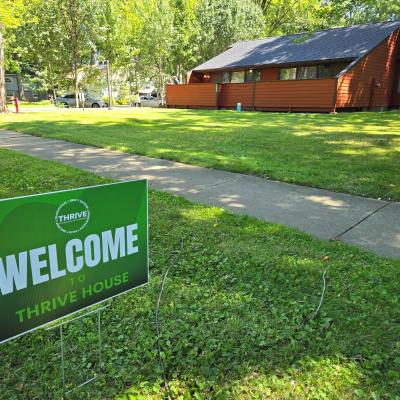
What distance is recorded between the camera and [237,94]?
2581cm

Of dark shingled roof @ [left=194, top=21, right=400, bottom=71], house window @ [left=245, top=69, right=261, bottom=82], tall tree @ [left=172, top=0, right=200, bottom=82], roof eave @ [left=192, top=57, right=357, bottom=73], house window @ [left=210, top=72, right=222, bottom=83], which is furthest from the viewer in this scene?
tall tree @ [left=172, top=0, right=200, bottom=82]

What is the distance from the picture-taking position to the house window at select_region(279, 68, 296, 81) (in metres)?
24.8

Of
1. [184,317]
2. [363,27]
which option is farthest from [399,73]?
[184,317]

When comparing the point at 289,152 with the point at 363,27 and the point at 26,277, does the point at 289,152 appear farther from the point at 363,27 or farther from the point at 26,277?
the point at 363,27

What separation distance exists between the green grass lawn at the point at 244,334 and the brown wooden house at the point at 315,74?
18.4 meters

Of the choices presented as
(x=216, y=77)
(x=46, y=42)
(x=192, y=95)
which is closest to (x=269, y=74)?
(x=216, y=77)

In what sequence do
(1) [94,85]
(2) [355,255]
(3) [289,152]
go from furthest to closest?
(1) [94,85] → (3) [289,152] → (2) [355,255]

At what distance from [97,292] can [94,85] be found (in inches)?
1598

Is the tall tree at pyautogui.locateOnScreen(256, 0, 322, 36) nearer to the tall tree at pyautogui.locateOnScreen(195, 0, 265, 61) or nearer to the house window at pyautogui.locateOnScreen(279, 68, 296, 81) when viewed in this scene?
Result: the tall tree at pyautogui.locateOnScreen(195, 0, 265, 61)

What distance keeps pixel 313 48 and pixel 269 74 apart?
316 centimetres

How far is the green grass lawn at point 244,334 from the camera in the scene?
2.22 metres

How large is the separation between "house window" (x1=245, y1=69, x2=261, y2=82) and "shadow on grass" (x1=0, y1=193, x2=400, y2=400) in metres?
24.7

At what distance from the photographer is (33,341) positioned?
264 cm

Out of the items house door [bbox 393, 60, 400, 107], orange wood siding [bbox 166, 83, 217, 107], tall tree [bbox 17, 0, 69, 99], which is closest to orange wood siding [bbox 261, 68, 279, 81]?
orange wood siding [bbox 166, 83, 217, 107]
